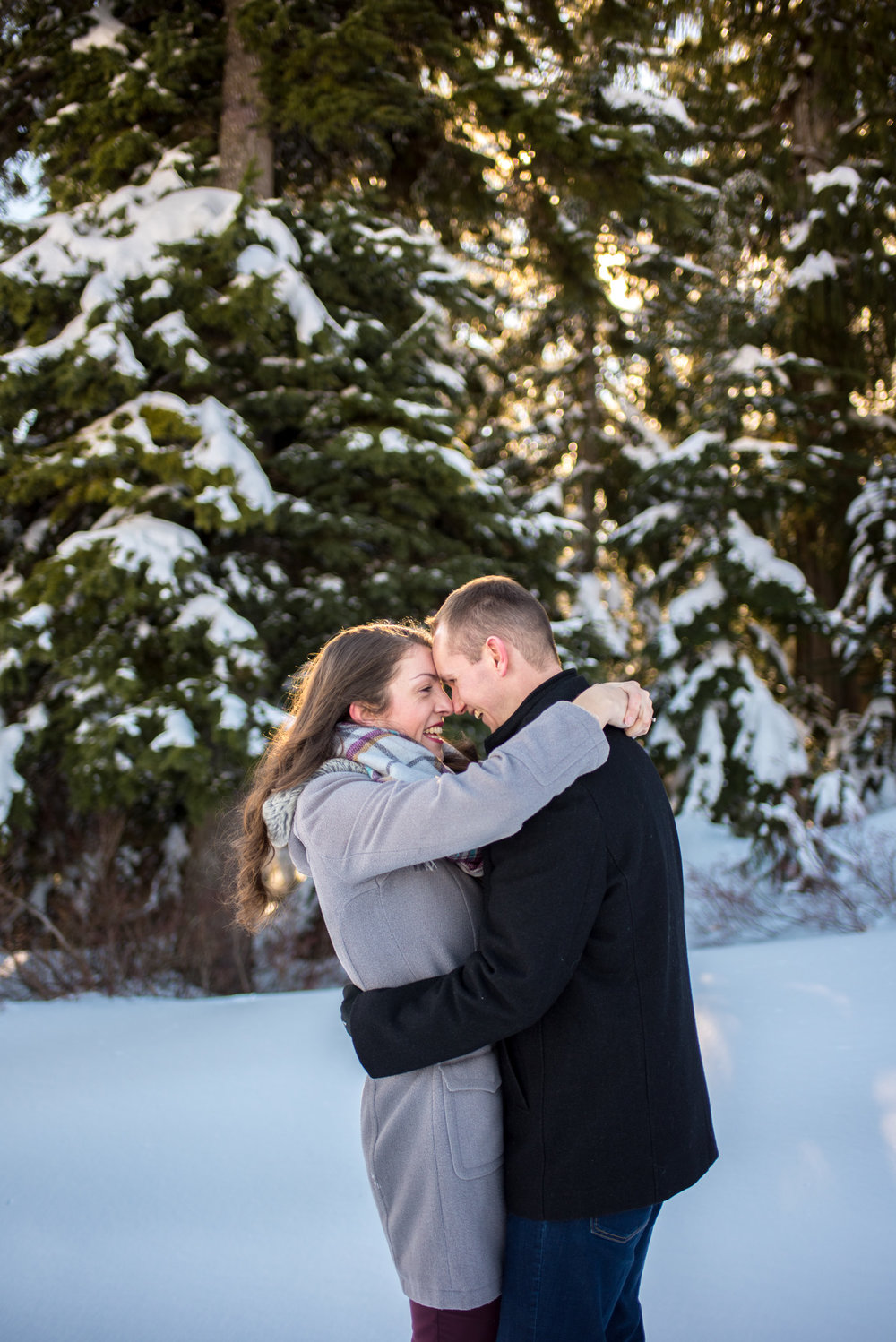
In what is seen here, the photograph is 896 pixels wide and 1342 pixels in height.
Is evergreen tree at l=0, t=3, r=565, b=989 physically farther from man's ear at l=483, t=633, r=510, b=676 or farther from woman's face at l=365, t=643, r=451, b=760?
man's ear at l=483, t=633, r=510, b=676

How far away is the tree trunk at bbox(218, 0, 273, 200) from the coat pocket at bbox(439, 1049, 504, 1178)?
306 inches

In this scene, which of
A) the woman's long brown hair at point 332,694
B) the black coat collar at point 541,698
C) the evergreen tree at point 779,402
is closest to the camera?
the black coat collar at point 541,698

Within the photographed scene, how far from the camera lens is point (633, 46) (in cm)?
1019

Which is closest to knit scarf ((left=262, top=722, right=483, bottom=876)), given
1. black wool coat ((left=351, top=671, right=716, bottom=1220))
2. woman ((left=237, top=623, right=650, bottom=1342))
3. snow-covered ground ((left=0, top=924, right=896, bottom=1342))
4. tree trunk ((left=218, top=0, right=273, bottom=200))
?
woman ((left=237, top=623, right=650, bottom=1342))

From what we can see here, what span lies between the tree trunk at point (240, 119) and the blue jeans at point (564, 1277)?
8022mm

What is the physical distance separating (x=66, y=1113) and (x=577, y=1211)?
330cm

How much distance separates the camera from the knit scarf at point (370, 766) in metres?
1.84

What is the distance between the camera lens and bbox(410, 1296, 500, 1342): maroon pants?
1.73 metres

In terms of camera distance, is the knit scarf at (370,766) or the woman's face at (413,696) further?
the woman's face at (413,696)

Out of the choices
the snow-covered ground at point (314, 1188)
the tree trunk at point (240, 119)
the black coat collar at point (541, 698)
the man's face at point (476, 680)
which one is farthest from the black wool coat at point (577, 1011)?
the tree trunk at point (240, 119)

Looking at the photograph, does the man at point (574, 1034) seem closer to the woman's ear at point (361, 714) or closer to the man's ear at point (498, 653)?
the man's ear at point (498, 653)

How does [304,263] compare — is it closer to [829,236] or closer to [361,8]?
[361,8]

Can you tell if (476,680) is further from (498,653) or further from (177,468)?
(177,468)

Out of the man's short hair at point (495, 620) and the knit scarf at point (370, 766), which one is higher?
the man's short hair at point (495, 620)
